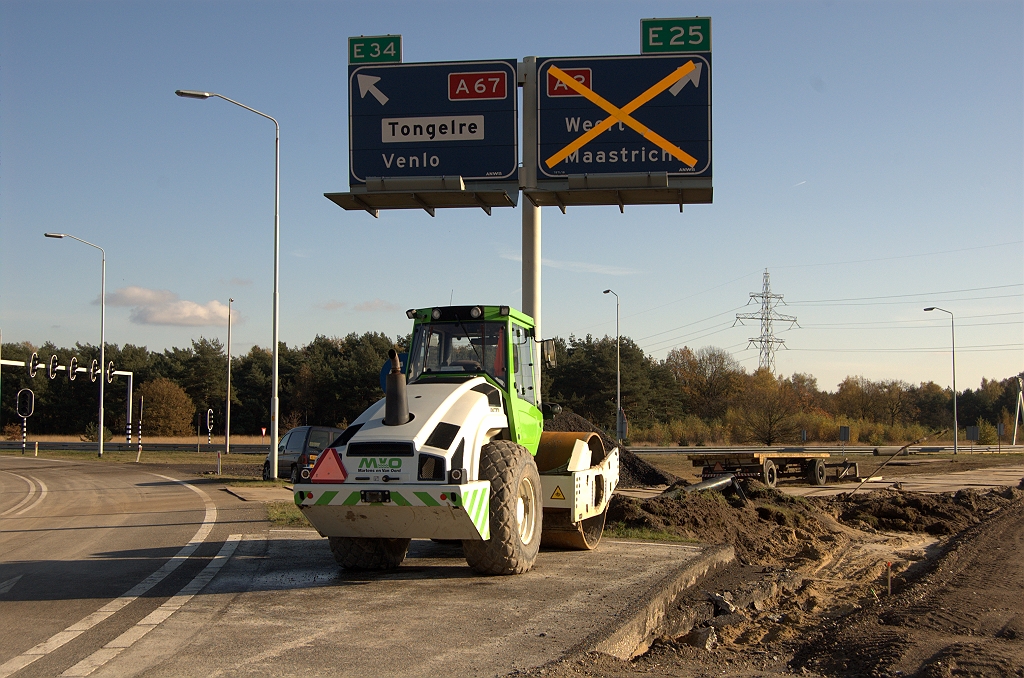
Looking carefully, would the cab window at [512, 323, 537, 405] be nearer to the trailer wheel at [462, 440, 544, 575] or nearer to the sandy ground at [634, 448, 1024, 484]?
the trailer wheel at [462, 440, 544, 575]

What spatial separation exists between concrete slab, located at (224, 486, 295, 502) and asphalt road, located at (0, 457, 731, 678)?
5.33m

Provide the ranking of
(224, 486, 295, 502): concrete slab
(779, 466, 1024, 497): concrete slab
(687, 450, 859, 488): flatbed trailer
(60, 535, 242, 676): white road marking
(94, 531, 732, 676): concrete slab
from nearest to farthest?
(60, 535, 242, 676): white road marking
(94, 531, 732, 676): concrete slab
(224, 486, 295, 502): concrete slab
(687, 450, 859, 488): flatbed trailer
(779, 466, 1024, 497): concrete slab

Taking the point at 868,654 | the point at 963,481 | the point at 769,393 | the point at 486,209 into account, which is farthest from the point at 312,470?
the point at 769,393

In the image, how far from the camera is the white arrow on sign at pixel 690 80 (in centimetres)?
1809

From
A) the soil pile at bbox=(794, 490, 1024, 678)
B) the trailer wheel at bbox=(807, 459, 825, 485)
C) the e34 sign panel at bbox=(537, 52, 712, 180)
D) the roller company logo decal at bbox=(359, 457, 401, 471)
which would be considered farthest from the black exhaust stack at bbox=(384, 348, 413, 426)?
the trailer wheel at bbox=(807, 459, 825, 485)

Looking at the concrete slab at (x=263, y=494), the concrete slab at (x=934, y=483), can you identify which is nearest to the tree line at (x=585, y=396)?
the concrete slab at (x=934, y=483)

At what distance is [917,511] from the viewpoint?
18391 mm

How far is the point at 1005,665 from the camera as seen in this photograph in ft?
20.3

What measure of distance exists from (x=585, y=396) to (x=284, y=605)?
178ft

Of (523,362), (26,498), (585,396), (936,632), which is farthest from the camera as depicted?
(585,396)

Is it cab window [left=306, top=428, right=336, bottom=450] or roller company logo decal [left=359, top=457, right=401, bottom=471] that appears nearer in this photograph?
roller company logo decal [left=359, top=457, right=401, bottom=471]

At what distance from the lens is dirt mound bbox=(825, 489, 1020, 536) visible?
680 inches

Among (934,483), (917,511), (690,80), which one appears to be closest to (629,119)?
(690,80)

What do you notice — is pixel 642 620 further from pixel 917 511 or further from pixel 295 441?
pixel 295 441
